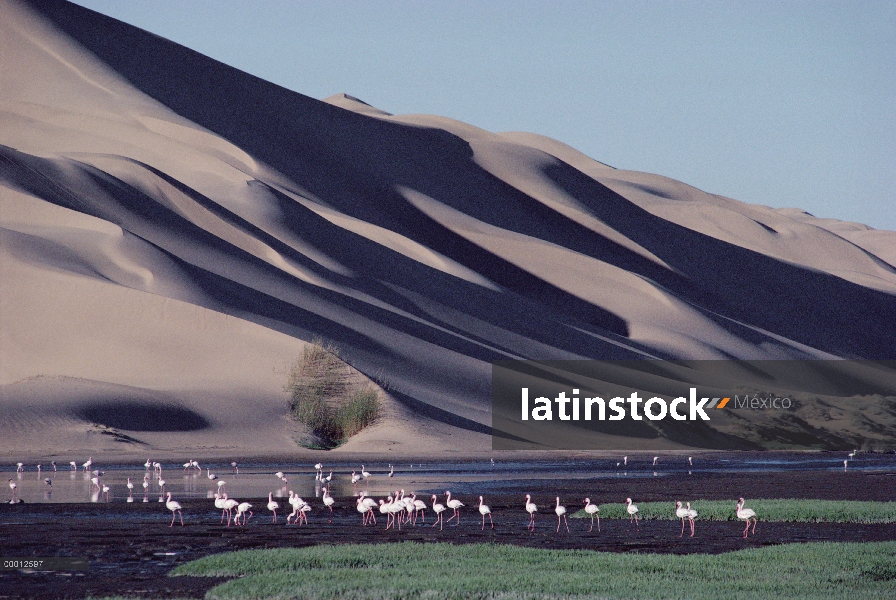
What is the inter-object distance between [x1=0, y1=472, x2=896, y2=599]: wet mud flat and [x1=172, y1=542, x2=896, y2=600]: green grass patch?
1015 millimetres

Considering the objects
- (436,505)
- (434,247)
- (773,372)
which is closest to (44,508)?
(436,505)

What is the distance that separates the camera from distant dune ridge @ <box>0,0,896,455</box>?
208 feet

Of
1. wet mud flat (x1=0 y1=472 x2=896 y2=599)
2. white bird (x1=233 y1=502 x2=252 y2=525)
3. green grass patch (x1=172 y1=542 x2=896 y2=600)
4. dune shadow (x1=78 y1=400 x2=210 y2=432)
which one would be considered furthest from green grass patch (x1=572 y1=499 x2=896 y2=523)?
dune shadow (x1=78 y1=400 x2=210 y2=432)

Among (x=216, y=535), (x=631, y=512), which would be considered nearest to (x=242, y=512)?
(x=216, y=535)

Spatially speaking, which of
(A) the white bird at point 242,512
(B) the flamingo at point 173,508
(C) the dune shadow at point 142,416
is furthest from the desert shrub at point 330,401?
(A) the white bird at point 242,512

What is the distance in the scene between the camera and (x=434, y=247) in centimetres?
12150

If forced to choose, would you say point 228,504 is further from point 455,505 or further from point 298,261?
point 298,261

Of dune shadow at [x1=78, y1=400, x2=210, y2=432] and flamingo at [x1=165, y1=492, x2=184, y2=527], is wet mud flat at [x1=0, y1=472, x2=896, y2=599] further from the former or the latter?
dune shadow at [x1=78, y1=400, x2=210, y2=432]

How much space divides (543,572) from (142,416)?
4015 cm

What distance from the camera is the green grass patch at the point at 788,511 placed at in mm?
26188

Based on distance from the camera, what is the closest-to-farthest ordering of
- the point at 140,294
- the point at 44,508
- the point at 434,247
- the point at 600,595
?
the point at 600,595
the point at 44,508
the point at 140,294
the point at 434,247

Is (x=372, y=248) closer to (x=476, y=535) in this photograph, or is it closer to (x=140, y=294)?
(x=140, y=294)

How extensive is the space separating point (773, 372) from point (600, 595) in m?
92.5

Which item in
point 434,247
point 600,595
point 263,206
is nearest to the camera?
point 600,595
